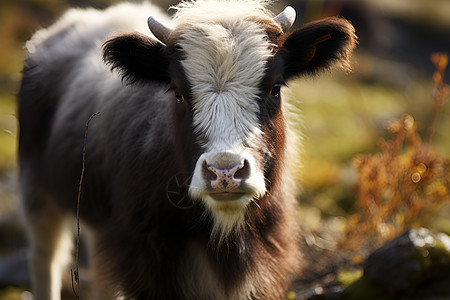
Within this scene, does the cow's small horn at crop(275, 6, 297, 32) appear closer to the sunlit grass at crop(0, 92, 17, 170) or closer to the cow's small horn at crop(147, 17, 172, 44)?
the cow's small horn at crop(147, 17, 172, 44)

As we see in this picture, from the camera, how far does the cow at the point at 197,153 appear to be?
3.63 m

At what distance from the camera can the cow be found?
363cm

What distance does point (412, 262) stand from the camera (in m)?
4.85

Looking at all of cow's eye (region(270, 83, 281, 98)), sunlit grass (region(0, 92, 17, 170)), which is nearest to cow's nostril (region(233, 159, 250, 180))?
cow's eye (region(270, 83, 281, 98))

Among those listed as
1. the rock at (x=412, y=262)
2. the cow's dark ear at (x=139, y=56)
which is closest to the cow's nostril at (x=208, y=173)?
the cow's dark ear at (x=139, y=56)

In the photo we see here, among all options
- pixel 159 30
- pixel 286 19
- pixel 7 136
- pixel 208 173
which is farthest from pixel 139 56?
pixel 7 136

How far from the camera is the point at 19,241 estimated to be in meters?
7.97

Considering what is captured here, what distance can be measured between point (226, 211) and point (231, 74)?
2.79 ft

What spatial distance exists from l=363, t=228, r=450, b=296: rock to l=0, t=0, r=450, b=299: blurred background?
99 centimetres

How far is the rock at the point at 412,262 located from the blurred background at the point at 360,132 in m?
0.99

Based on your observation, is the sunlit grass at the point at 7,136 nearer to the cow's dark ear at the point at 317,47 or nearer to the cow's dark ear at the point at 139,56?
the cow's dark ear at the point at 139,56

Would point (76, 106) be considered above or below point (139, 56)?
below

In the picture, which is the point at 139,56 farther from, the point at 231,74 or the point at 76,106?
the point at 76,106

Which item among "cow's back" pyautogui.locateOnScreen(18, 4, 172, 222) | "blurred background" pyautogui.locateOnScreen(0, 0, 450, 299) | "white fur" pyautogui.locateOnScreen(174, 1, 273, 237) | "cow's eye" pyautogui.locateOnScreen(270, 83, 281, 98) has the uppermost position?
"white fur" pyautogui.locateOnScreen(174, 1, 273, 237)
